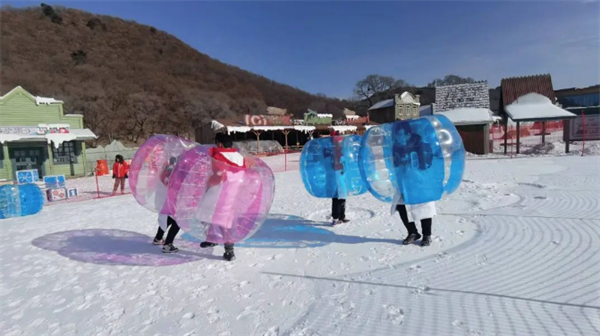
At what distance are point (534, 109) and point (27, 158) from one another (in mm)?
29421

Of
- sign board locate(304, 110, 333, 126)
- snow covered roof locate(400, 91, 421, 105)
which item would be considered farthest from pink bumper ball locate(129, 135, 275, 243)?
snow covered roof locate(400, 91, 421, 105)

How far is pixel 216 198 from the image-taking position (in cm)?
407

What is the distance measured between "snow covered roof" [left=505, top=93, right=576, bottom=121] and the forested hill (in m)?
38.4

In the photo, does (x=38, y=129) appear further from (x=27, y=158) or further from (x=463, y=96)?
(x=463, y=96)

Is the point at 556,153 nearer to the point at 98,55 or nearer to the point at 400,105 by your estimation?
the point at 400,105

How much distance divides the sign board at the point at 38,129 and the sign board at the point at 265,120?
45.4 ft

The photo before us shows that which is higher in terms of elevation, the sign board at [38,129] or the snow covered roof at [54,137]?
the sign board at [38,129]

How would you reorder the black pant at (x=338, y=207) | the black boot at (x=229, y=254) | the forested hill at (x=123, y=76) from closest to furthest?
the black boot at (x=229, y=254) → the black pant at (x=338, y=207) → the forested hill at (x=123, y=76)

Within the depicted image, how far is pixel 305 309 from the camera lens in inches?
133

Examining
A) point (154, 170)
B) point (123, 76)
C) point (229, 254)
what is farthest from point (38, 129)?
point (123, 76)

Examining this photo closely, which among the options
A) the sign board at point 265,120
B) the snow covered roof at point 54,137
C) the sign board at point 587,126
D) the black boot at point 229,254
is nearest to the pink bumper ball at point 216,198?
the black boot at point 229,254

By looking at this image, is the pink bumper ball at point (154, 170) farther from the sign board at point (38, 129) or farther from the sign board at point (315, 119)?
the sign board at point (315, 119)

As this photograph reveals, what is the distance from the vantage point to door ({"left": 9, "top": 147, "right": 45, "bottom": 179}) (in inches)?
694

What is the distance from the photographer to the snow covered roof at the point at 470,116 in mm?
20766
